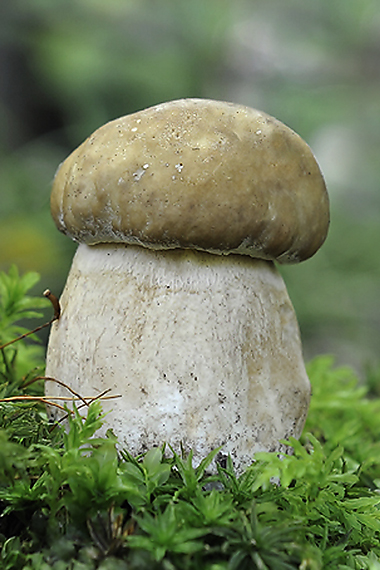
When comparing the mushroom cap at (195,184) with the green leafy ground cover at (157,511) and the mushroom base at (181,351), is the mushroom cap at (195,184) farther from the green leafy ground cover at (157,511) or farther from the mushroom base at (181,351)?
the green leafy ground cover at (157,511)

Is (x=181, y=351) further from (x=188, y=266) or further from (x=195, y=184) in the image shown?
(x=195, y=184)

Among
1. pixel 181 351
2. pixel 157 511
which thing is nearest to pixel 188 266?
pixel 181 351

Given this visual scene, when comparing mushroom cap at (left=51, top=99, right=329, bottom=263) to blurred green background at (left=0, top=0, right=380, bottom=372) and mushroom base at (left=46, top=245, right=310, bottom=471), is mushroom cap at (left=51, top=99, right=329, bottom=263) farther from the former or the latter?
blurred green background at (left=0, top=0, right=380, bottom=372)

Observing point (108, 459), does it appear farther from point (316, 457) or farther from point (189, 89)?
point (189, 89)

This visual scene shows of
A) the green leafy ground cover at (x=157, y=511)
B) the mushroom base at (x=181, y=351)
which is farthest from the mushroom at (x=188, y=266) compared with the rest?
the green leafy ground cover at (x=157, y=511)

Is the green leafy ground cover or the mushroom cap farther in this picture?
the mushroom cap

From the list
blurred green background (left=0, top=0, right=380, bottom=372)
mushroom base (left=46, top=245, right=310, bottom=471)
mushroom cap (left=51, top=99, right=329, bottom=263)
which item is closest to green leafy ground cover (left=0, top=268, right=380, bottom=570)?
mushroom base (left=46, top=245, right=310, bottom=471)

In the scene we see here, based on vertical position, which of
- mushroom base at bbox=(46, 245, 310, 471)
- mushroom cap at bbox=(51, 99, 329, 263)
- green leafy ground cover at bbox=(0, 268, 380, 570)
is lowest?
green leafy ground cover at bbox=(0, 268, 380, 570)
